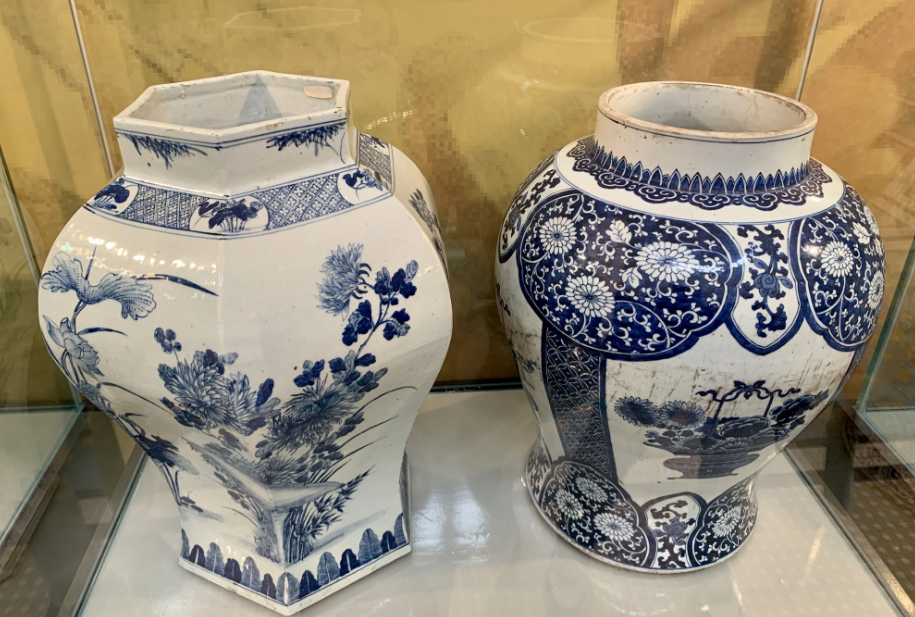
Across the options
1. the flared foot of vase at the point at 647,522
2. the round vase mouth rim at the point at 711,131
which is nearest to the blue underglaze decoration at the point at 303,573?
the flared foot of vase at the point at 647,522

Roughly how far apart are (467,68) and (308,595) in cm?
82

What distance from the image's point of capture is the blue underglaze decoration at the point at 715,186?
740mm

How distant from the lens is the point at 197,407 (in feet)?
2.23

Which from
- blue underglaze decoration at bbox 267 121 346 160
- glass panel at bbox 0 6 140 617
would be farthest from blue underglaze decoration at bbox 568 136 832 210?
glass panel at bbox 0 6 140 617

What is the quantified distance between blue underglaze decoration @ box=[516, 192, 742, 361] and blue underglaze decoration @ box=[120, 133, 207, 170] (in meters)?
0.40

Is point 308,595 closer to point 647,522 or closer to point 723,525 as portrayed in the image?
point 647,522

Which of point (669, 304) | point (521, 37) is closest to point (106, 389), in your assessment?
point (669, 304)

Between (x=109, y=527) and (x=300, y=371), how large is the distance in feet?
1.97

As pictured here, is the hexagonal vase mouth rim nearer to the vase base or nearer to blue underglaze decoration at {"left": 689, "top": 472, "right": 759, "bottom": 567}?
the vase base

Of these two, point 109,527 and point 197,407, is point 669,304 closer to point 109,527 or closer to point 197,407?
point 197,407

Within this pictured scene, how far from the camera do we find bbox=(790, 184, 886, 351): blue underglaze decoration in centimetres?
71

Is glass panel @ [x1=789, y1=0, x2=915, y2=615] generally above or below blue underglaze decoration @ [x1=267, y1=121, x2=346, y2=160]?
below

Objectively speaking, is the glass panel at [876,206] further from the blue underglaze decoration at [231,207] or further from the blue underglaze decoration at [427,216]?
the blue underglaze decoration at [231,207]

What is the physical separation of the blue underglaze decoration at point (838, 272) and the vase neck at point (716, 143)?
0.23 ft
